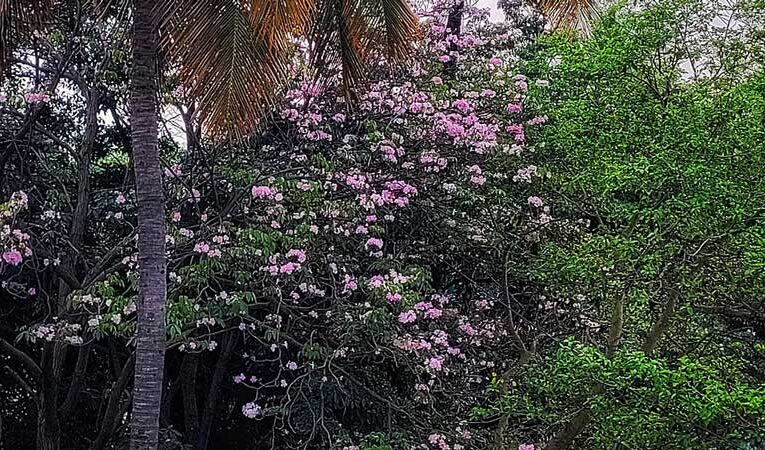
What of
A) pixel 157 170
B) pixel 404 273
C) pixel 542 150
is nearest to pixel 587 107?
pixel 542 150

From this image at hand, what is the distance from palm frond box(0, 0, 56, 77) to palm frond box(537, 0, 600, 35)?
3055 millimetres

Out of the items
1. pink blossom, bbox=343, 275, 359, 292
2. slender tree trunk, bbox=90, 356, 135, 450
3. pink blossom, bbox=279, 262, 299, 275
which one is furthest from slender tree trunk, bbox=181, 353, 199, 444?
pink blossom, bbox=279, 262, 299, 275

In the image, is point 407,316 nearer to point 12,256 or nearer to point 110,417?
point 12,256

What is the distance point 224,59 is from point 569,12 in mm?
2119

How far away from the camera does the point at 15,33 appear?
492 centimetres

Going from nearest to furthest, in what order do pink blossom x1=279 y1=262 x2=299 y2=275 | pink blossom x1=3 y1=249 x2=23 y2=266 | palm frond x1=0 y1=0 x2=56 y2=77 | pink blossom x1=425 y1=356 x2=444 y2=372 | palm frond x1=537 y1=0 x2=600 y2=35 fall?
palm frond x1=0 y1=0 x2=56 y2=77, palm frond x1=537 y1=0 x2=600 y2=35, pink blossom x1=3 y1=249 x2=23 y2=266, pink blossom x1=279 y1=262 x2=299 y2=275, pink blossom x1=425 y1=356 x2=444 y2=372

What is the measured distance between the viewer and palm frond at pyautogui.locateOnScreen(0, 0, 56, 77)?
4716 mm

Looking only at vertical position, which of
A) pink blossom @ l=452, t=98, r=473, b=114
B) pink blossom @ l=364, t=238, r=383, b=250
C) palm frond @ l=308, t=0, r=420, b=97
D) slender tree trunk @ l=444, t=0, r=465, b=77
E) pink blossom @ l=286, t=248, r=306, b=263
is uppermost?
slender tree trunk @ l=444, t=0, r=465, b=77

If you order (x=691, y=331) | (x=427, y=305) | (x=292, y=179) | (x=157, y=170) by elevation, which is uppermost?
(x=292, y=179)

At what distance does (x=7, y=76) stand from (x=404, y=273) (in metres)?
3.53

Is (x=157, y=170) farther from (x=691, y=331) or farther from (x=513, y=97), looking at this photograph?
(x=691, y=331)

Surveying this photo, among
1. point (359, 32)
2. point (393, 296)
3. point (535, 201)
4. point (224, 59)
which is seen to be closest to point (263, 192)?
point (393, 296)

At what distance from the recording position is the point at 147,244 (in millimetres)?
4828

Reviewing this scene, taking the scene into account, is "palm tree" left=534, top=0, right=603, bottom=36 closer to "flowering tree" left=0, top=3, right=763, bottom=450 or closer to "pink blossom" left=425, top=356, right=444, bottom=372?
"flowering tree" left=0, top=3, right=763, bottom=450
